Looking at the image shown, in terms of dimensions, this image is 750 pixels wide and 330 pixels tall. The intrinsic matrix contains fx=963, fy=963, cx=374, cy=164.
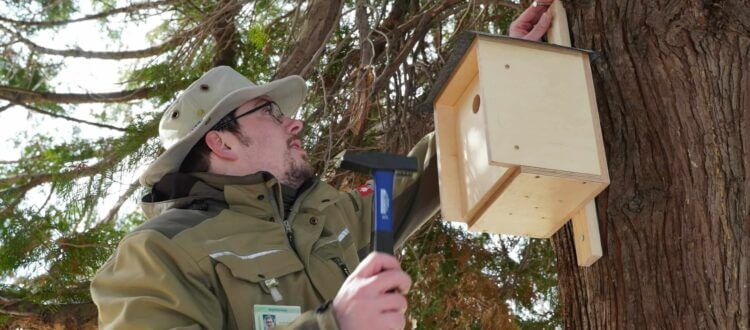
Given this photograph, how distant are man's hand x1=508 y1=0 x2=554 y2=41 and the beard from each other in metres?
0.75

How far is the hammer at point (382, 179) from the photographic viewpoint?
6.73 ft

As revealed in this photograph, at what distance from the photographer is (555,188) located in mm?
2549

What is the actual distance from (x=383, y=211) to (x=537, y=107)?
28.3 inches

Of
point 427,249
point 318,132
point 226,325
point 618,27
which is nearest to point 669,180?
point 618,27

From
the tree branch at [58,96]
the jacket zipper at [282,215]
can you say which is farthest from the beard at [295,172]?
the tree branch at [58,96]

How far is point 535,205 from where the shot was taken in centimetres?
266

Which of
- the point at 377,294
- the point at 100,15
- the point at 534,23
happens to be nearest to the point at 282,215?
the point at 377,294

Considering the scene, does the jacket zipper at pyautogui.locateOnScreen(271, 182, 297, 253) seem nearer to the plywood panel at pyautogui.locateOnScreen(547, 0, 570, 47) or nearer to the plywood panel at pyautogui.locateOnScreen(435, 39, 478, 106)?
the plywood panel at pyautogui.locateOnScreen(435, 39, 478, 106)

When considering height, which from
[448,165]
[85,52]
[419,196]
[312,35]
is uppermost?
[85,52]

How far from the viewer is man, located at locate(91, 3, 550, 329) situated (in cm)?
235

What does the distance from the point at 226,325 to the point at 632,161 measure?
3.88ft

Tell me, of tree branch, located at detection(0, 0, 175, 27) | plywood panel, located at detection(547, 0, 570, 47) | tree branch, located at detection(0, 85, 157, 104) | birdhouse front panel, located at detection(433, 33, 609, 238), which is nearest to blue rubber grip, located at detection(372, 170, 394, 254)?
birdhouse front panel, located at detection(433, 33, 609, 238)

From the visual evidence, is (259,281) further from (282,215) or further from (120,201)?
(120,201)

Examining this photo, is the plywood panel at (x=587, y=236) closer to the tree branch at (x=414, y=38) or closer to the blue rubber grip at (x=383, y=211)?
the blue rubber grip at (x=383, y=211)
